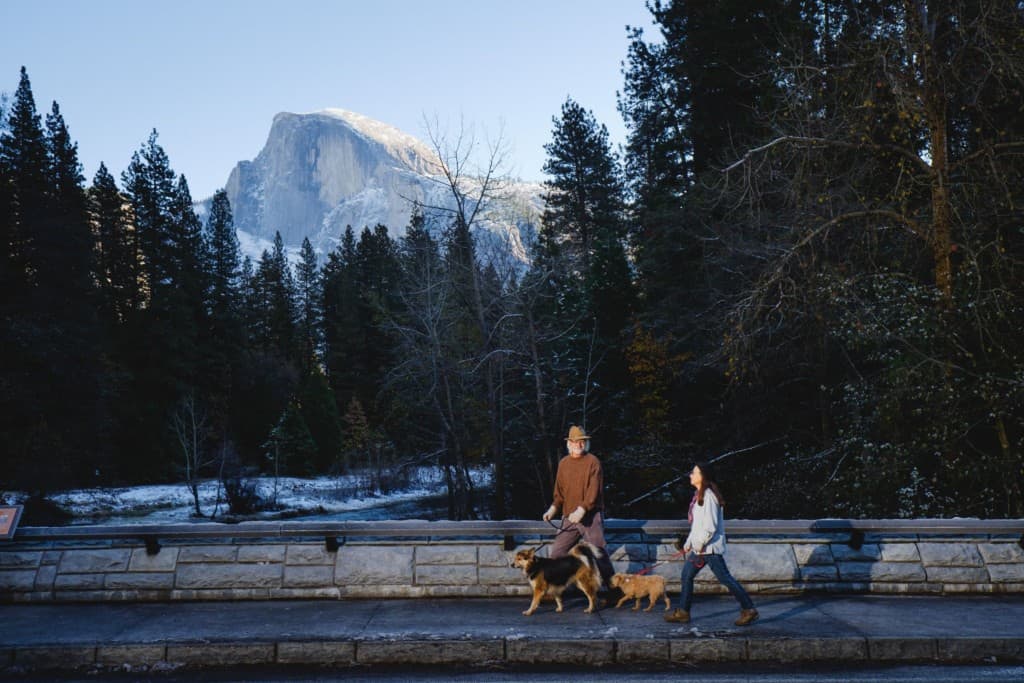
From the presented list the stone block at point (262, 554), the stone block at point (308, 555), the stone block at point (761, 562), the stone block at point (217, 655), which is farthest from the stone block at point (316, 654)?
the stone block at point (761, 562)

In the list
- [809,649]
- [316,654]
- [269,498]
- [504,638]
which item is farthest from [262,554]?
[269,498]

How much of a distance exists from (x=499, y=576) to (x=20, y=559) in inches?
223

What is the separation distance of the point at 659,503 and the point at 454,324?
31.4 feet

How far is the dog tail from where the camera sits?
8.41 m

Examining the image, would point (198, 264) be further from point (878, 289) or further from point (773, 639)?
point (773, 639)

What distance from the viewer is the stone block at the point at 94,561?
9.38m

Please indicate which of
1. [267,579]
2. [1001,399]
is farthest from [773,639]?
[1001,399]

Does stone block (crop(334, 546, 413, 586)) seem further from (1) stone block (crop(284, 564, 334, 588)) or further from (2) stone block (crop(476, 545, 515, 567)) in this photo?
(2) stone block (crop(476, 545, 515, 567))

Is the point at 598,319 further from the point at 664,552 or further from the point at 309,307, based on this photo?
the point at 309,307

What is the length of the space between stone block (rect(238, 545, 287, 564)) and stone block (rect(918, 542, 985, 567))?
24.7ft

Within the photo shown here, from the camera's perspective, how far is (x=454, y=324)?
1145 inches

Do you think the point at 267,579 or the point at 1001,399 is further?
the point at 1001,399

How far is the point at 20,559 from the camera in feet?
31.1

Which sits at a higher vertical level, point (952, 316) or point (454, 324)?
point (454, 324)
